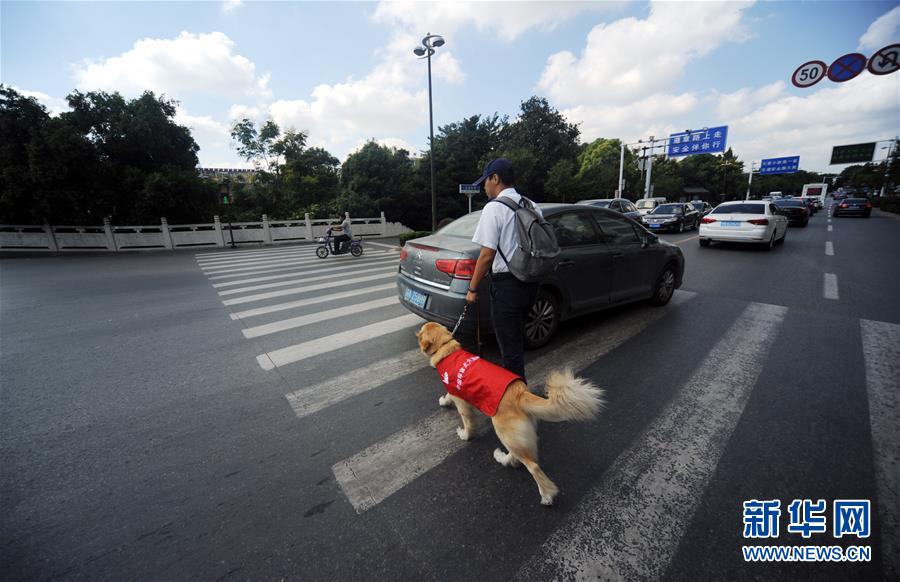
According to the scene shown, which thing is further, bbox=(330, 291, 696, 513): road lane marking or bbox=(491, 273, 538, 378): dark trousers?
bbox=(491, 273, 538, 378): dark trousers

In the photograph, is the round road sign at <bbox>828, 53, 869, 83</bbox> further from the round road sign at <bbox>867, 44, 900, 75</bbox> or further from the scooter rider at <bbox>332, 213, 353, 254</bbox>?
the scooter rider at <bbox>332, 213, 353, 254</bbox>

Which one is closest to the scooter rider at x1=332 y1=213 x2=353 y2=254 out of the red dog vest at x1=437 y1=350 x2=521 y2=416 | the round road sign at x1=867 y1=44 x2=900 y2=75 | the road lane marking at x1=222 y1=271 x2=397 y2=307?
the road lane marking at x1=222 y1=271 x2=397 y2=307

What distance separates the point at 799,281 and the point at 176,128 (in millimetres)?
31221

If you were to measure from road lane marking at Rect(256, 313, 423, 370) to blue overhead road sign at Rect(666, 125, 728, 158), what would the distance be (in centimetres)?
3699

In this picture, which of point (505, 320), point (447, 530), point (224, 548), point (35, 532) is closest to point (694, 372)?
point (505, 320)

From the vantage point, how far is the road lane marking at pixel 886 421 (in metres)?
1.87

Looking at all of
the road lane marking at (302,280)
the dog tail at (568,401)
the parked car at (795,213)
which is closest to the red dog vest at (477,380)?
the dog tail at (568,401)

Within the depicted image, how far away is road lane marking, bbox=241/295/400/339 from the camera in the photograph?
5.36 meters

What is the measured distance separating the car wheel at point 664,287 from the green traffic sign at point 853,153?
65000 millimetres

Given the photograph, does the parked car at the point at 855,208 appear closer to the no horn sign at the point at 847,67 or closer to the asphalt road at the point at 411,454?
the no horn sign at the point at 847,67

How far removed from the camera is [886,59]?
10180 mm

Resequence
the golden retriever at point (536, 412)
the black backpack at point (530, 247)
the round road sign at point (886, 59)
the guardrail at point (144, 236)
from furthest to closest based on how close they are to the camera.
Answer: the guardrail at point (144, 236) < the round road sign at point (886, 59) < the black backpack at point (530, 247) < the golden retriever at point (536, 412)

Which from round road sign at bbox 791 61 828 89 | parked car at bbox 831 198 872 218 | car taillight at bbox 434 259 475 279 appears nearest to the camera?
car taillight at bbox 434 259 475 279

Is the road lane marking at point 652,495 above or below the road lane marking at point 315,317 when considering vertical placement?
below
